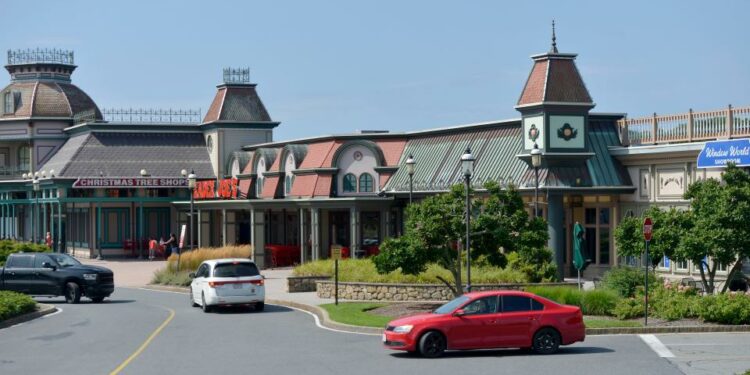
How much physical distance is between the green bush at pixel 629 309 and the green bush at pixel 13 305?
1603cm

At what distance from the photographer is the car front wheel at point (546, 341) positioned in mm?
23438

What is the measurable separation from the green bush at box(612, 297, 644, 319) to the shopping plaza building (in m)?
10.2

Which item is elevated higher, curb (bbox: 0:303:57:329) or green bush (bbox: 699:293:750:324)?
green bush (bbox: 699:293:750:324)

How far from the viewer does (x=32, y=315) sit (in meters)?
33.7

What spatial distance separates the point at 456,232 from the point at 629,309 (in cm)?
548

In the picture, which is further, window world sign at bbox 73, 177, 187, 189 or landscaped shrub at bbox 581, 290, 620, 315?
window world sign at bbox 73, 177, 187, 189

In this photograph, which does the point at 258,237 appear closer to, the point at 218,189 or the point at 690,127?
the point at 218,189

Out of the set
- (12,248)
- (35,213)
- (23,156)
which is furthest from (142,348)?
(23,156)

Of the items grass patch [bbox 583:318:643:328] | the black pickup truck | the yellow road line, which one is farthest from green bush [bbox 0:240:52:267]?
grass patch [bbox 583:318:643:328]

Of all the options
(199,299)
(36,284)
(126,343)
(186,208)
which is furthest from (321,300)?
(186,208)

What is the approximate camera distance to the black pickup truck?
3866 centimetres

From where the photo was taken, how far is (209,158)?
7550 cm

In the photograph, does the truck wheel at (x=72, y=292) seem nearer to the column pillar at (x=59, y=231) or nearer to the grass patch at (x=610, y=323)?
the grass patch at (x=610, y=323)

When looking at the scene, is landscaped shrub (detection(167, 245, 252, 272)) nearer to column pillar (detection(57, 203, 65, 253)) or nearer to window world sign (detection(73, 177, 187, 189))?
window world sign (detection(73, 177, 187, 189))
